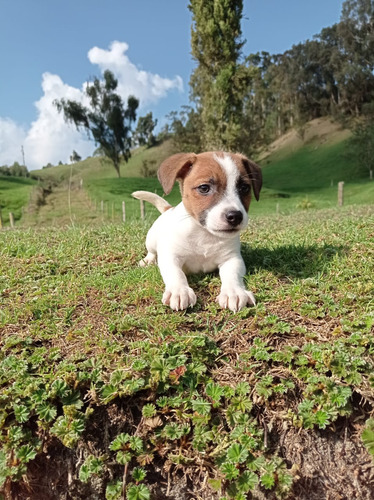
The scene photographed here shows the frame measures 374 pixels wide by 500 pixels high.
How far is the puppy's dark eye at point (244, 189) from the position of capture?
3.86m

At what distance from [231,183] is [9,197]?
41.4 m

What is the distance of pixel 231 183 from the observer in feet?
12.3

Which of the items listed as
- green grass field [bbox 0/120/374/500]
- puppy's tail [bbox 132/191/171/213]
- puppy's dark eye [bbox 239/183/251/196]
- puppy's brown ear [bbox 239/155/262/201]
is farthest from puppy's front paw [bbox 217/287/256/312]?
puppy's tail [bbox 132/191/171/213]

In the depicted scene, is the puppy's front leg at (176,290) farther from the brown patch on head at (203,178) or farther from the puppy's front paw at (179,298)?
the brown patch on head at (203,178)

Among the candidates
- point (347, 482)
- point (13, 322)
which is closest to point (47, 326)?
point (13, 322)

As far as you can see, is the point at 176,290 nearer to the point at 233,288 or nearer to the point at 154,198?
the point at 233,288

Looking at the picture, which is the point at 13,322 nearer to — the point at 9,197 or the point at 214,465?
the point at 214,465

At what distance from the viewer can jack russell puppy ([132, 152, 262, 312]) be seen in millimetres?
3611

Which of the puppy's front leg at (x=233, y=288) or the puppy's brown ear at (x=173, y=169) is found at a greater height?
the puppy's brown ear at (x=173, y=169)

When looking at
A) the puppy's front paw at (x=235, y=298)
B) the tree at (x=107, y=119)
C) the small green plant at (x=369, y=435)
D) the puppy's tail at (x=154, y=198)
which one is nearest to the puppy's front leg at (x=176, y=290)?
the puppy's front paw at (x=235, y=298)

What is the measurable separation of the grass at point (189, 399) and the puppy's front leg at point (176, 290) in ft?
0.37

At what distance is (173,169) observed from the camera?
3.96 metres

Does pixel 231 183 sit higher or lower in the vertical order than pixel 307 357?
higher

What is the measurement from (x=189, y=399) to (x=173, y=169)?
7.54 feet
